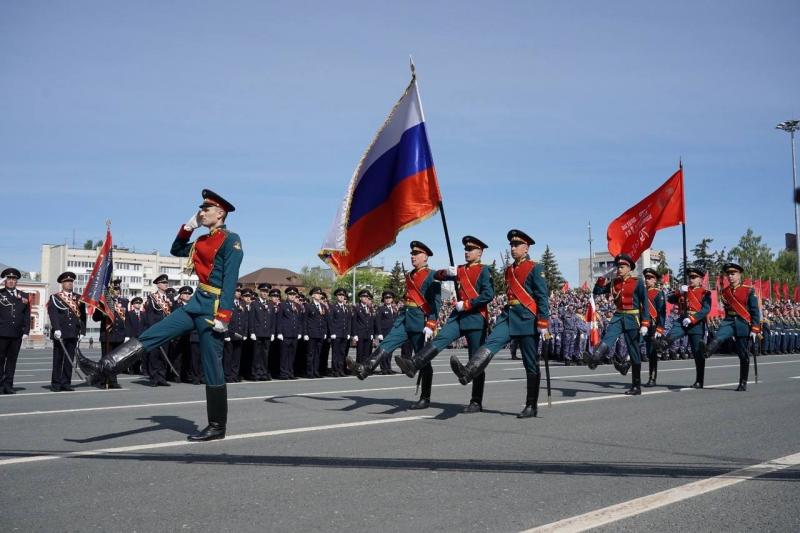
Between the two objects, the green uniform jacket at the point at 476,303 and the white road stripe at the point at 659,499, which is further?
the green uniform jacket at the point at 476,303

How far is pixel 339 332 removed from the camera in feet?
63.7

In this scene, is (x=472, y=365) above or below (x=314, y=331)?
below

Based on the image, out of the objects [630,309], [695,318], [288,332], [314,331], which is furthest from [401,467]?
[314,331]

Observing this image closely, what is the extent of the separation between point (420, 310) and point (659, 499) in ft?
18.3

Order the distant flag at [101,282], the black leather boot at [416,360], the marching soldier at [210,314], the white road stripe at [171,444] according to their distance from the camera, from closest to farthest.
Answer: the white road stripe at [171,444] → the marching soldier at [210,314] → the black leather boot at [416,360] → the distant flag at [101,282]

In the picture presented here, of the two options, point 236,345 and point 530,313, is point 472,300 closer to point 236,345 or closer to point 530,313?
point 530,313

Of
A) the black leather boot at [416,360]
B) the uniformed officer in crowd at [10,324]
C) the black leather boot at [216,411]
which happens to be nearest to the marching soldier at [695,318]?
the black leather boot at [416,360]

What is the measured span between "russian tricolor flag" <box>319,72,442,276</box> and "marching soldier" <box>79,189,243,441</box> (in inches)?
110

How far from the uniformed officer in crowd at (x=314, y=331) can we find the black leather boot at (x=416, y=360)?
31.9 ft

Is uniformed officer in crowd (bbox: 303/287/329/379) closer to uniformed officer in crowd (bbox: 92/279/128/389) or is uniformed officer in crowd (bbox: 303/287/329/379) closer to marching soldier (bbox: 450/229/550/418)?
uniformed officer in crowd (bbox: 92/279/128/389)

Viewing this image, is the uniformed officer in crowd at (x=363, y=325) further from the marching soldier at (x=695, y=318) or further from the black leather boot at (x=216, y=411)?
the black leather boot at (x=216, y=411)

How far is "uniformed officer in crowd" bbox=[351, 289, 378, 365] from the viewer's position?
66.4 feet

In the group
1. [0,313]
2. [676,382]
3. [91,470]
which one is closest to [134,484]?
[91,470]

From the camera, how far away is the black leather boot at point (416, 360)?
886 centimetres
